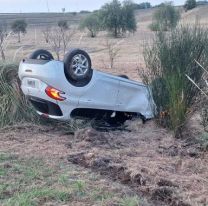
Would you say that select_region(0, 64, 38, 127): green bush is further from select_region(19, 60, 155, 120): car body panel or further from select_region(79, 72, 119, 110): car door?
select_region(79, 72, 119, 110): car door

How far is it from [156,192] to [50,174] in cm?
130

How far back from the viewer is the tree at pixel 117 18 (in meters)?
53.3

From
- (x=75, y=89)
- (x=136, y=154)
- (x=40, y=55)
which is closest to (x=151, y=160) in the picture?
(x=136, y=154)

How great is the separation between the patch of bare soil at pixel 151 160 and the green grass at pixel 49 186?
407 millimetres

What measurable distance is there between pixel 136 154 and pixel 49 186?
1.97m

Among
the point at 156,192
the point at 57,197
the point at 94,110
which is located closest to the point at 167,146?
the point at 94,110

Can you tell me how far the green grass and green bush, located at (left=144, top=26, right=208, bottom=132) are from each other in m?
2.41

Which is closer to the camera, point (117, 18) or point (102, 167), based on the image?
point (102, 167)

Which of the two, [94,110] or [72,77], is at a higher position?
[72,77]

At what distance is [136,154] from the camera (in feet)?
24.6

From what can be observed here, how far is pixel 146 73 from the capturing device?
30.8 ft

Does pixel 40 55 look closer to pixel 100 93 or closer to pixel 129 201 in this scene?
pixel 100 93

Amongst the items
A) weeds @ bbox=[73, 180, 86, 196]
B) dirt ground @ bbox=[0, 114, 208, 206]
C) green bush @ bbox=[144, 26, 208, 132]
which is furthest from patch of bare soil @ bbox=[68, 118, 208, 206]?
weeds @ bbox=[73, 180, 86, 196]

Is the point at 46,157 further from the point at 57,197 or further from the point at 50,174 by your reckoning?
the point at 57,197
